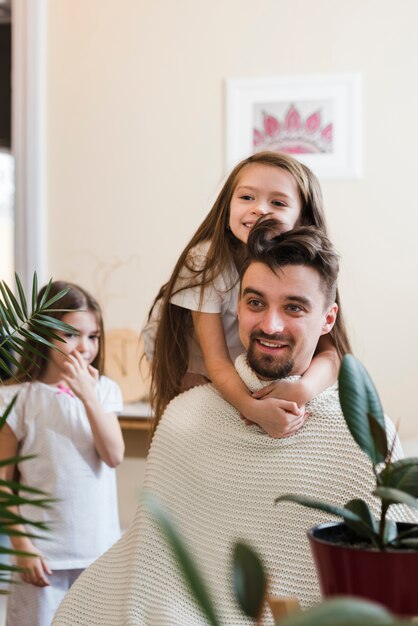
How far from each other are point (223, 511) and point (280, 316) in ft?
1.01

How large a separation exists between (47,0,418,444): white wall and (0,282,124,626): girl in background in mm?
1384

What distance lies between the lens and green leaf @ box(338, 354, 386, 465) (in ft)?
2.62

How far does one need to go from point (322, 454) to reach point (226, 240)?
62 cm

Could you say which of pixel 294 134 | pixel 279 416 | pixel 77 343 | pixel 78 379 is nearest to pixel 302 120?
pixel 294 134

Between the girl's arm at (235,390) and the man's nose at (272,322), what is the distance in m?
0.11

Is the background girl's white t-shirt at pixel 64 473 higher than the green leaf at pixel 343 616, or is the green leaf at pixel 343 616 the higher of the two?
the green leaf at pixel 343 616

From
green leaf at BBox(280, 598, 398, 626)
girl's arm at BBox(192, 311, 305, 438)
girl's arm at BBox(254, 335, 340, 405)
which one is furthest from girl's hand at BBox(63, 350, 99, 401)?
green leaf at BBox(280, 598, 398, 626)

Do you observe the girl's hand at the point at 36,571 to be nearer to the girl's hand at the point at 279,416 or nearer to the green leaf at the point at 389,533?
the girl's hand at the point at 279,416

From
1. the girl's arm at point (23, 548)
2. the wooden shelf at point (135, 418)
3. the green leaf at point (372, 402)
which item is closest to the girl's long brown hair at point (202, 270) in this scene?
the girl's arm at point (23, 548)

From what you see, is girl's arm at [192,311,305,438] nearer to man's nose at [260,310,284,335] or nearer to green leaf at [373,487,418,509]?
man's nose at [260,310,284,335]

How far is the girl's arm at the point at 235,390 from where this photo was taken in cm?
131

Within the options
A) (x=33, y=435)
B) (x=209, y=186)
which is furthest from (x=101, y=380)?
(x=209, y=186)

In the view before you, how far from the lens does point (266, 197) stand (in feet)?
5.54

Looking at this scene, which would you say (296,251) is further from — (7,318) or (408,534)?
(408,534)
